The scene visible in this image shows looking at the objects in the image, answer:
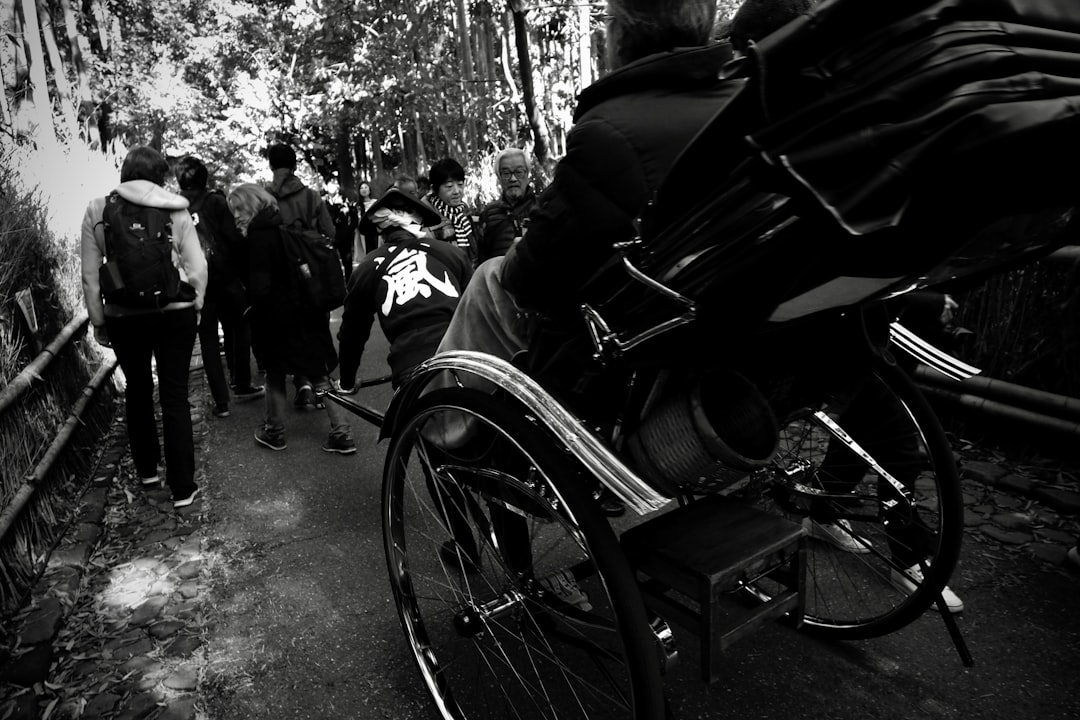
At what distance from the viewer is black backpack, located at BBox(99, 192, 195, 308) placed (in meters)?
3.67

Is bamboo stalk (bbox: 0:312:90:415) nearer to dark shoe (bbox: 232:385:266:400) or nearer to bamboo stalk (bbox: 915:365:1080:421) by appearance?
dark shoe (bbox: 232:385:266:400)

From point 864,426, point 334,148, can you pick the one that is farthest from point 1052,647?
point 334,148

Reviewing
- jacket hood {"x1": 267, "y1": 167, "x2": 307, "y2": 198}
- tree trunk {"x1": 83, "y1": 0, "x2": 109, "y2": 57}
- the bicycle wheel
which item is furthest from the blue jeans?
tree trunk {"x1": 83, "y1": 0, "x2": 109, "y2": 57}

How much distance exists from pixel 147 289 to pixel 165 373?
1.69ft

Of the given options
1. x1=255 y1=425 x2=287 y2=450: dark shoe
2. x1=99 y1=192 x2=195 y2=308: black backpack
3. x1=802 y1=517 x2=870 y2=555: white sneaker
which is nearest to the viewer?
x1=802 y1=517 x2=870 y2=555: white sneaker

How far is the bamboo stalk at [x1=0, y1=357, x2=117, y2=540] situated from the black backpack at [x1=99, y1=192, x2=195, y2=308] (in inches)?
36.2

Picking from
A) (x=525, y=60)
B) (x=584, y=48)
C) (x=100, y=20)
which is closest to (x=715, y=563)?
(x=525, y=60)

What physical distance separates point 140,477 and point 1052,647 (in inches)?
186

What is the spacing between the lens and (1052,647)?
2.39m

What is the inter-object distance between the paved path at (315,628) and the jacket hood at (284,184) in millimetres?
2422

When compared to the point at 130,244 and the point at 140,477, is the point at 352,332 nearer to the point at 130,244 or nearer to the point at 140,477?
the point at 130,244

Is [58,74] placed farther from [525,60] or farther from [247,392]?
[525,60]

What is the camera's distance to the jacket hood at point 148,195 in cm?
372

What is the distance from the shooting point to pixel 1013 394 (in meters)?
3.48
